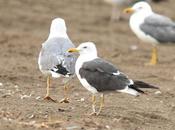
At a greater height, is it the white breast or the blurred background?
the white breast

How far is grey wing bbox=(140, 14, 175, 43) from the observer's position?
1598 cm

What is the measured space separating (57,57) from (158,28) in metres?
6.48

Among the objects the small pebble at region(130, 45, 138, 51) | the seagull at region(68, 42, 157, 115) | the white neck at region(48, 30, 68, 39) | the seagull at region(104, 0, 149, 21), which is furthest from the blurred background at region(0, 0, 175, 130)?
the white neck at region(48, 30, 68, 39)

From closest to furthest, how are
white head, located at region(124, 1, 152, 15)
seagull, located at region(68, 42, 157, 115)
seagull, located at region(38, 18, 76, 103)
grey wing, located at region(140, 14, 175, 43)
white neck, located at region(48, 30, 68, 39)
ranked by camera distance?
seagull, located at region(68, 42, 157, 115) < seagull, located at region(38, 18, 76, 103) < white neck, located at region(48, 30, 68, 39) < grey wing, located at region(140, 14, 175, 43) < white head, located at region(124, 1, 152, 15)

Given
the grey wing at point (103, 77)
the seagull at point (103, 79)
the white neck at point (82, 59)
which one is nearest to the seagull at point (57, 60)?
the white neck at point (82, 59)

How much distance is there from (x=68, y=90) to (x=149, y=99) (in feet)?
4.48

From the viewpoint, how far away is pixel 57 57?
9938 mm

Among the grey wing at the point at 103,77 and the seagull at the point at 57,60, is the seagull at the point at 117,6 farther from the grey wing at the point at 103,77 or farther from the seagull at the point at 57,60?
the grey wing at the point at 103,77

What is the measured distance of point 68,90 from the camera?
1164cm

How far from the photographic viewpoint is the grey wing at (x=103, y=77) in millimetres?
9000

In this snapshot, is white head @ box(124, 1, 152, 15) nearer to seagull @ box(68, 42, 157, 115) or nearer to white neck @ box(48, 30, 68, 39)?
white neck @ box(48, 30, 68, 39)

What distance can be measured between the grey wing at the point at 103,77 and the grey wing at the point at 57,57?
65 centimetres

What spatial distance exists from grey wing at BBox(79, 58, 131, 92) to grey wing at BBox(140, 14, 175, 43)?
6.96 m

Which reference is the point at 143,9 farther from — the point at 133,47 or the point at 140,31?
the point at 133,47
